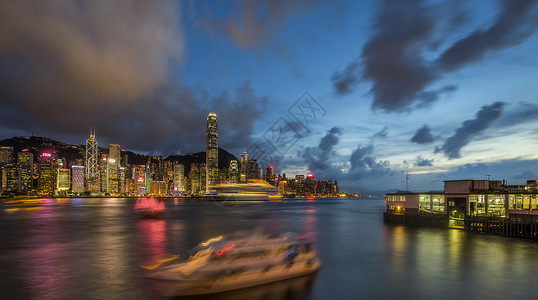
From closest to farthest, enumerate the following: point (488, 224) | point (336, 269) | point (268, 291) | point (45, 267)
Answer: point (268, 291)
point (45, 267)
point (336, 269)
point (488, 224)

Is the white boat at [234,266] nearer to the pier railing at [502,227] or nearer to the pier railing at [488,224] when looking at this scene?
the pier railing at [502,227]

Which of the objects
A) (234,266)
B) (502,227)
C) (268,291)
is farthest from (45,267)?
(502,227)

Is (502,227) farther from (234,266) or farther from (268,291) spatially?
(234,266)

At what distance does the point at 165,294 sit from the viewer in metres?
20.4

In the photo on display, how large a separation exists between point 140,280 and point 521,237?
52249 mm

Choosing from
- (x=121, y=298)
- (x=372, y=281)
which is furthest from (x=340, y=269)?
(x=121, y=298)

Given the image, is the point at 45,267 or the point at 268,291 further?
the point at 45,267

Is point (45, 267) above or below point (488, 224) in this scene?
above

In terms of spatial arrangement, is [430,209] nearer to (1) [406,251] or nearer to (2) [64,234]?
(1) [406,251]

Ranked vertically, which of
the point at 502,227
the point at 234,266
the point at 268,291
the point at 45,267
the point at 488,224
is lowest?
the point at 502,227

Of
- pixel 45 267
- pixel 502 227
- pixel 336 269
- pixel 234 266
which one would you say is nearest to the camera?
pixel 234 266

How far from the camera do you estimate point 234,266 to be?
66.9 feet

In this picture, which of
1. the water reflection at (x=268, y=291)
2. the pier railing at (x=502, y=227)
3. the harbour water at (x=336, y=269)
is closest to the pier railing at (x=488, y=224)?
the pier railing at (x=502, y=227)

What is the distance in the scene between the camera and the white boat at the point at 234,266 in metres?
19.3
